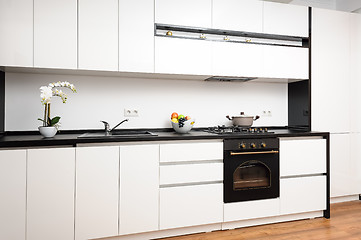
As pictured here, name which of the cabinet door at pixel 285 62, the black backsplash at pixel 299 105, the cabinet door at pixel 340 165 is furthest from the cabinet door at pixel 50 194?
the cabinet door at pixel 340 165

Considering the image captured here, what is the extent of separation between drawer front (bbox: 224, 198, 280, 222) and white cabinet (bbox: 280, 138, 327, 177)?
12.9 inches

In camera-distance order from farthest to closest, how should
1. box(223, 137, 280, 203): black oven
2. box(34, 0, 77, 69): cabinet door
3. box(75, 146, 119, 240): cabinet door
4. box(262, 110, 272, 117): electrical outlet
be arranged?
box(262, 110, 272, 117): electrical outlet, box(223, 137, 280, 203): black oven, box(34, 0, 77, 69): cabinet door, box(75, 146, 119, 240): cabinet door

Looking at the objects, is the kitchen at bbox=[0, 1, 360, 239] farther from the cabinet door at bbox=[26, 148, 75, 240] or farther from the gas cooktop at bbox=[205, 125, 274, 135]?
the gas cooktop at bbox=[205, 125, 274, 135]

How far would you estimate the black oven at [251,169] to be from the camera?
243 centimetres

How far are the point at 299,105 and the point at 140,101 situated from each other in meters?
1.95

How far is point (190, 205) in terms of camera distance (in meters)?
2.32

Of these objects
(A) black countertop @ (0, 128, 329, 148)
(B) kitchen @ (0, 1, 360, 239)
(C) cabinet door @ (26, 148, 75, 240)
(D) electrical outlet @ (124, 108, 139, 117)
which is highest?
(B) kitchen @ (0, 1, 360, 239)

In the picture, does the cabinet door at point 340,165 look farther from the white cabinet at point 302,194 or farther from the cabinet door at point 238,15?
the cabinet door at point 238,15

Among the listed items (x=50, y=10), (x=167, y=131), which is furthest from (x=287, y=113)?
(x=50, y=10)

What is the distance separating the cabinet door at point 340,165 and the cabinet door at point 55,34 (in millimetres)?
3067

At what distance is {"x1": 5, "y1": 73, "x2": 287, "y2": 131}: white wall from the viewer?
8.25 ft

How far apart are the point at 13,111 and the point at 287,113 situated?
Answer: 3199 mm

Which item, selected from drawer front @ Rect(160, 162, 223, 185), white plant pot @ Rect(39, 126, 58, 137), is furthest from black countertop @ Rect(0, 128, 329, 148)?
drawer front @ Rect(160, 162, 223, 185)

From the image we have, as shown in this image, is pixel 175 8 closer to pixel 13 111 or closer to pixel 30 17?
pixel 30 17
